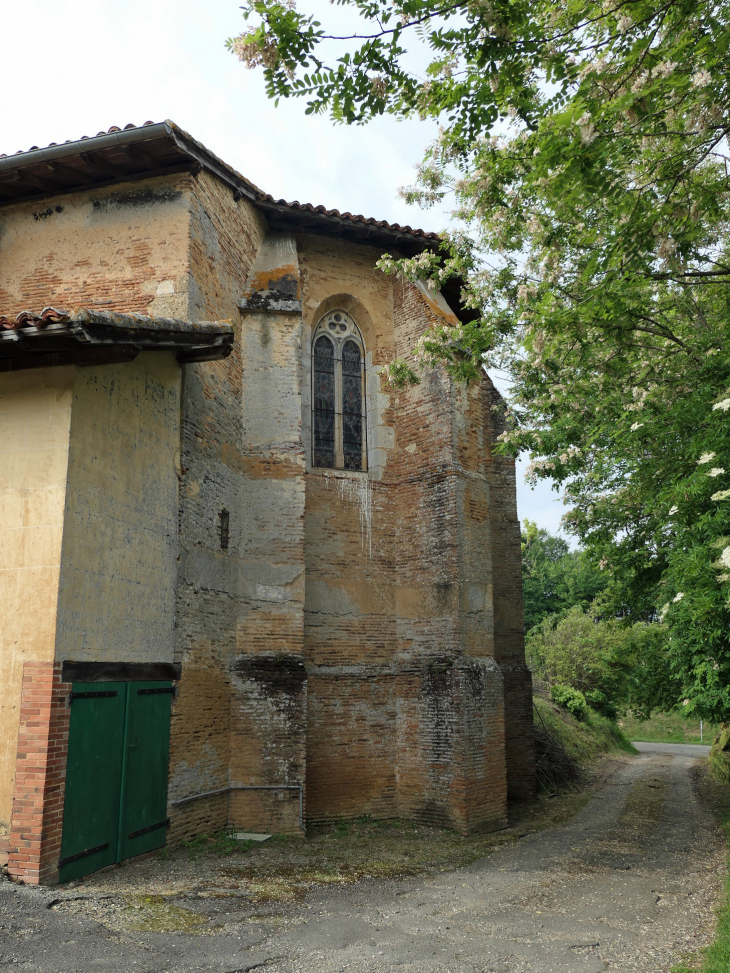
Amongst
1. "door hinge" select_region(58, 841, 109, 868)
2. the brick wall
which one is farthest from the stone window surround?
"door hinge" select_region(58, 841, 109, 868)

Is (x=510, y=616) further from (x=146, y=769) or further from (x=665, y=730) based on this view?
(x=665, y=730)

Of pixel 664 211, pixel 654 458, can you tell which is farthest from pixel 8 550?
pixel 654 458

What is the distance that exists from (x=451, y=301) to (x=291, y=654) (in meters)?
8.04

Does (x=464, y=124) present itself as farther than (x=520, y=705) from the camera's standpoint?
No

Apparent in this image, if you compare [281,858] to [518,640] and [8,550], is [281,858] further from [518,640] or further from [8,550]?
[518,640]

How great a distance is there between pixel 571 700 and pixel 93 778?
18870 millimetres

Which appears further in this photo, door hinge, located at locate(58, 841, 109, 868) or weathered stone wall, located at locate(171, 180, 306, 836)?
weathered stone wall, located at locate(171, 180, 306, 836)

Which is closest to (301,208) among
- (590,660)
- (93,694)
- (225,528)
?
(225,528)

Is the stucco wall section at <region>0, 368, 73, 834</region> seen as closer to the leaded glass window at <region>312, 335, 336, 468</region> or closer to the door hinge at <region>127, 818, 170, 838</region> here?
the door hinge at <region>127, 818, 170, 838</region>

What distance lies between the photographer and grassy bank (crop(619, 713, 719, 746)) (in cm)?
3312

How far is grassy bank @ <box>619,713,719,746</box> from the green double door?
2929 centimetres

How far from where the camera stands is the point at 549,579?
5003cm

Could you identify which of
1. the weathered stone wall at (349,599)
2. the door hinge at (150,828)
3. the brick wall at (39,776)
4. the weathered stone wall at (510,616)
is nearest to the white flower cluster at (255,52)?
the brick wall at (39,776)

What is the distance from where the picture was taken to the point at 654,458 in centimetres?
1052
